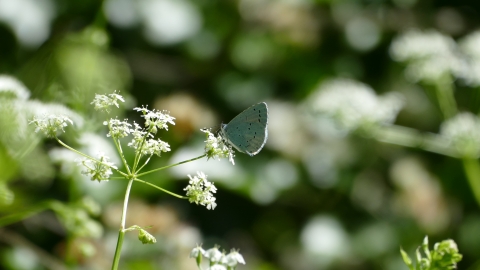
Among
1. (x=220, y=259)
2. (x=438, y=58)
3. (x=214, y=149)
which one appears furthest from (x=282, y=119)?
(x=220, y=259)

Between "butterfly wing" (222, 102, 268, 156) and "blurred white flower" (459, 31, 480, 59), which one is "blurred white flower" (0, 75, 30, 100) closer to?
"butterfly wing" (222, 102, 268, 156)

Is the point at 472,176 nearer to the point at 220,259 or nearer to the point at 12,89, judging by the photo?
the point at 220,259

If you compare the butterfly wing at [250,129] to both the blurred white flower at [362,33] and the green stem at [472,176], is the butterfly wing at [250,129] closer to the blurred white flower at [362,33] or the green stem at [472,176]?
the green stem at [472,176]

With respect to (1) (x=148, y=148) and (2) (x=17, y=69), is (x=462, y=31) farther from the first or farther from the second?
(1) (x=148, y=148)

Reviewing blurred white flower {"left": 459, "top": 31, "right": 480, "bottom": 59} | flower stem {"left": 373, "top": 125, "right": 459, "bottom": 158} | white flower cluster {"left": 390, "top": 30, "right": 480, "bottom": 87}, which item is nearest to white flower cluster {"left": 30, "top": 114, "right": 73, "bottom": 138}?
flower stem {"left": 373, "top": 125, "right": 459, "bottom": 158}

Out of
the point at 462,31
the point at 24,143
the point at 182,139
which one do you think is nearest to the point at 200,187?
the point at 24,143

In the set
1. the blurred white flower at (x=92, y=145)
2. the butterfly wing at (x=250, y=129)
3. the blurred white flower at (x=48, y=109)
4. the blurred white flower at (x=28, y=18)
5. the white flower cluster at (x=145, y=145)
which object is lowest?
the white flower cluster at (x=145, y=145)

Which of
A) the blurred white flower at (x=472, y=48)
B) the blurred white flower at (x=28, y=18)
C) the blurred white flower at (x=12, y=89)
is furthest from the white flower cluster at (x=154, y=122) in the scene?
the blurred white flower at (x=472, y=48)
